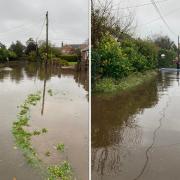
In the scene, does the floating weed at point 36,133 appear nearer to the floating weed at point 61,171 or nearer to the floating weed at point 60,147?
the floating weed at point 60,147

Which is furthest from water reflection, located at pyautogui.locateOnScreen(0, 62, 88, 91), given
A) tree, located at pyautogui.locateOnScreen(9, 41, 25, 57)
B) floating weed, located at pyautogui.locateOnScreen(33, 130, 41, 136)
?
tree, located at pyautogui.locateOnScreen(9, 41, 25, 57)

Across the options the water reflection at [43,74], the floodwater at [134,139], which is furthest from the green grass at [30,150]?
the water reflection at [43,74]

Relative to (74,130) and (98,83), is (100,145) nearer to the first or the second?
(74,130)

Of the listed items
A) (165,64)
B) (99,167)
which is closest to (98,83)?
(99,167)

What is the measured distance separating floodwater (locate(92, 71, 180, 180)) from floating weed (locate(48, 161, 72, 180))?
0.87 feet

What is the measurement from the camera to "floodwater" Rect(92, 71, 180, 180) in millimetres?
3279

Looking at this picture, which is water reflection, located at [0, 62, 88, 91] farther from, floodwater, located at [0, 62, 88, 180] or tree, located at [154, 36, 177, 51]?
tree, located at [154, 36, 177, 51]

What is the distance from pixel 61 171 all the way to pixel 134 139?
1.64m

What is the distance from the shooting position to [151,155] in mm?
3803

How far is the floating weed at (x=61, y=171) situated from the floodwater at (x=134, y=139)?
0.27 metres

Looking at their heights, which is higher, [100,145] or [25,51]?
[25,51]

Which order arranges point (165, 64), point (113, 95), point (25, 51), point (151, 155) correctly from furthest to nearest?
point (25, 51)
point (165, 64)
point (113, 95)
point (151, 155)

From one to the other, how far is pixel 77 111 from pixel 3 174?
3186 millimetres

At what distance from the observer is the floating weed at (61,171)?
9.90 feet
